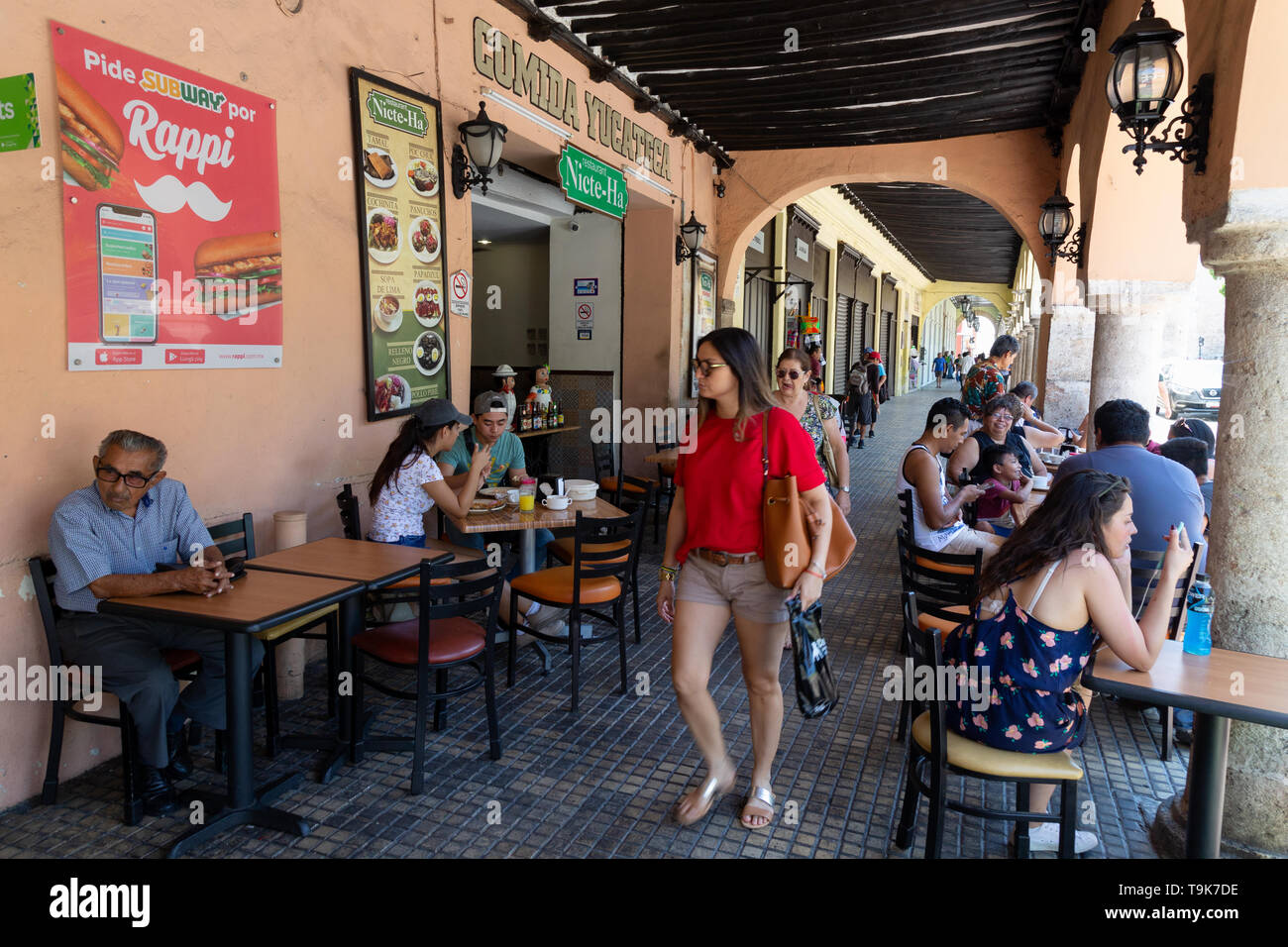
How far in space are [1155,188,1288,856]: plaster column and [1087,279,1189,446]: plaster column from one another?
3.54 meters

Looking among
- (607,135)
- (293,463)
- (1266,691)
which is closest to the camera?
(1266,691)

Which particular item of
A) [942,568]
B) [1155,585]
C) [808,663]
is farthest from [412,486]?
[1155,585]

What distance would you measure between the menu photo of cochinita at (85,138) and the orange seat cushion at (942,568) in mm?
3788

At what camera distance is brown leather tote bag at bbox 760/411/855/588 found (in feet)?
8.86

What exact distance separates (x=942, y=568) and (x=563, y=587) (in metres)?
1.82

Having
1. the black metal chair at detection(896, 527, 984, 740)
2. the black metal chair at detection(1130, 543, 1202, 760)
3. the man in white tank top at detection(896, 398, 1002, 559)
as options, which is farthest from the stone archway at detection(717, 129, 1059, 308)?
the black metal chair at detection(896, 527, 984, 740)

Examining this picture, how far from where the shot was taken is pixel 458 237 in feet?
18.0

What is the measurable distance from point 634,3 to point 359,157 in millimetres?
2581

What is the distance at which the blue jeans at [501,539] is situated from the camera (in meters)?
4.90

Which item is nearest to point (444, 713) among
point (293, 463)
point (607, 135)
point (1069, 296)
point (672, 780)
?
point (672, 780)

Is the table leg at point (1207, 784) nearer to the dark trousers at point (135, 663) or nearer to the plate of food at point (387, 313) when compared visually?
the dark trousers at point (135, 663)

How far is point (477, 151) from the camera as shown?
5.27 metres

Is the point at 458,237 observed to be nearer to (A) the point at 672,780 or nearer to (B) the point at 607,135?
(B) the point at 607,135

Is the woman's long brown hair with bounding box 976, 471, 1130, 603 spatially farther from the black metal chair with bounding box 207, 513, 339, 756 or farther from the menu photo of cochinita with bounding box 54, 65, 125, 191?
the menu photo of cochinita with bounding box 54, 65, 125, 191
